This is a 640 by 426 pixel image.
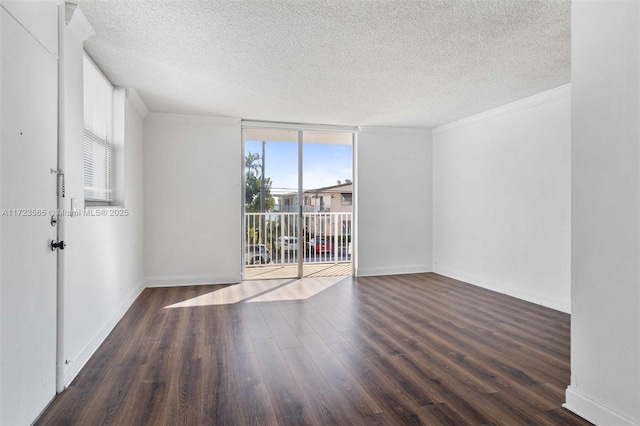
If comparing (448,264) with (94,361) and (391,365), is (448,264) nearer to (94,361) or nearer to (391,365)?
(391,365)

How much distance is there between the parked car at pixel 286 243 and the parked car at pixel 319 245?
1.85 feet

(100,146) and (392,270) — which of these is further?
(392,270)

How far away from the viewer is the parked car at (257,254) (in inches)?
231

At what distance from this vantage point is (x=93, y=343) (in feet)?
8.96

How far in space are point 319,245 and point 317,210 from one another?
0.76 metres

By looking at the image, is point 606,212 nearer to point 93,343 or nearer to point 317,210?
point 93,343

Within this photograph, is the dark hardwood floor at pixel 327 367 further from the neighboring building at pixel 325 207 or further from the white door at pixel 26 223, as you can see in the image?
the neighboring building at pixel 325 207

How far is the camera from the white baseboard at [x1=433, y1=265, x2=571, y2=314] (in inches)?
151

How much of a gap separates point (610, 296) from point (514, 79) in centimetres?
250

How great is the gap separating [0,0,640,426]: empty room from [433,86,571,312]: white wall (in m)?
0.03

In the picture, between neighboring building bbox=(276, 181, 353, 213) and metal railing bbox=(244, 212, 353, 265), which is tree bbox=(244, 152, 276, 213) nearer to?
metal railing bbox=(244, 212, 353, 265)

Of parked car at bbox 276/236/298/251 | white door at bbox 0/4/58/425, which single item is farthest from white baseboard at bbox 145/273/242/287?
white door at bbox 0/4/58/425

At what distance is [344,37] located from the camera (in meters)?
2.66

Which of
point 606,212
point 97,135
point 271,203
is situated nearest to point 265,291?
point 271,203
